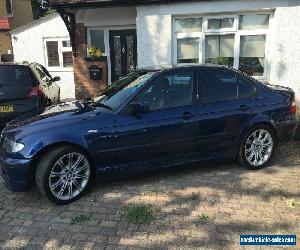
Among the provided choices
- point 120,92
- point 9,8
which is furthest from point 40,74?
point 9,8

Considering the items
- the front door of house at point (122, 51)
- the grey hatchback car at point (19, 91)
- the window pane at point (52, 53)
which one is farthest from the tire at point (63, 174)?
the window pane at point (52, 53)

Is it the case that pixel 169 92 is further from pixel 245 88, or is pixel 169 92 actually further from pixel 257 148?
pixel 257 148

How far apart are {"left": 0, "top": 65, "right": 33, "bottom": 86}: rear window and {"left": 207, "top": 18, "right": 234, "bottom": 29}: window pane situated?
489 centimetres

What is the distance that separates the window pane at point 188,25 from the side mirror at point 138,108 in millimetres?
5458

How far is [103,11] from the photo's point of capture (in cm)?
1077

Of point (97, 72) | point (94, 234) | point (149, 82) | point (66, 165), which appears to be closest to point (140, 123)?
point (149, 82)

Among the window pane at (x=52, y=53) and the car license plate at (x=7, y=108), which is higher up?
the window pane at (x=52, y=53)

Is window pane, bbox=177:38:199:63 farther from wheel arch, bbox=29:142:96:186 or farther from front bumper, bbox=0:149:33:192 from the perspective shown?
front bumper, bbox=0:149:33:192

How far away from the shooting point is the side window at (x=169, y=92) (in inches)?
194

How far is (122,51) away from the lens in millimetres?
11578

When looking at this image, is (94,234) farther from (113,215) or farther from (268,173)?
(268,173)

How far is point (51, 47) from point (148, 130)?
1074 centimetres

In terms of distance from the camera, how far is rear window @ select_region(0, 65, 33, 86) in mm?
7398

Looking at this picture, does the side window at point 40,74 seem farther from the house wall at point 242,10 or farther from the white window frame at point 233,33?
the white window frame at point 233,33
